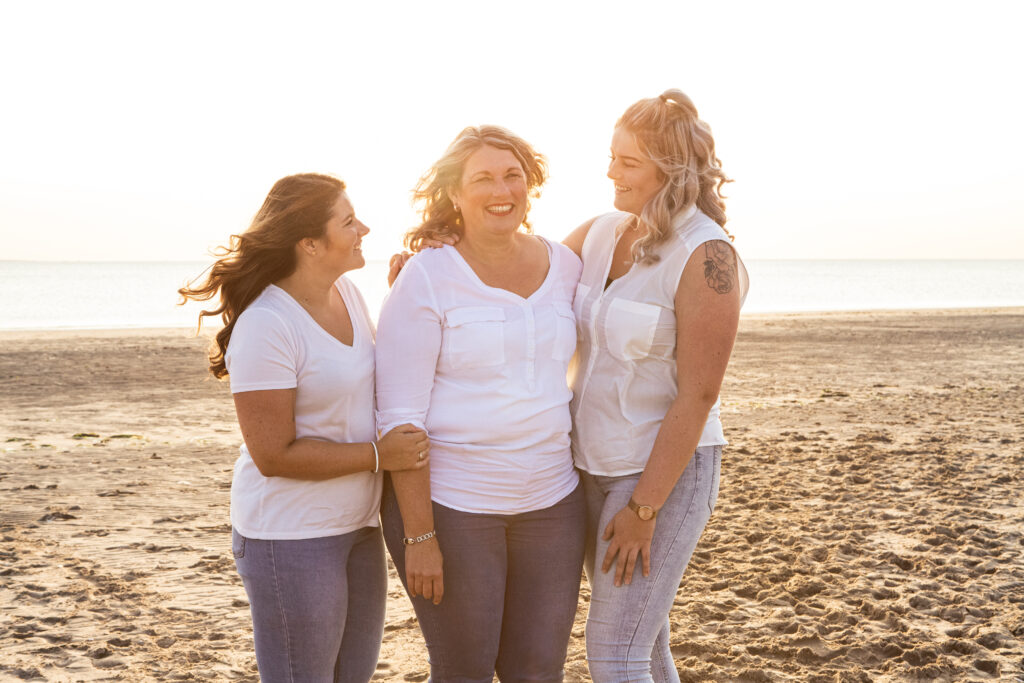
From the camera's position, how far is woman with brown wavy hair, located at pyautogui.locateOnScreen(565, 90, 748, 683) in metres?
2.66

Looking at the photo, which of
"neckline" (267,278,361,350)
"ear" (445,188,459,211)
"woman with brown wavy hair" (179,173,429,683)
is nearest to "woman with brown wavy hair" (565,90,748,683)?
"ear" (445,188,459,211)

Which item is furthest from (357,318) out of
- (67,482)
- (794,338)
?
(794,338)

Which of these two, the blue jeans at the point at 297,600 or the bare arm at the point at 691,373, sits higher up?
the bare arm at the point at 691,373

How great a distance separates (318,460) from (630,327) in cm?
106

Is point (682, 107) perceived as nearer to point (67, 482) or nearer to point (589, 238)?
point (589, 238)

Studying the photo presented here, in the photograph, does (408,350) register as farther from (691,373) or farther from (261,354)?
(691,373)

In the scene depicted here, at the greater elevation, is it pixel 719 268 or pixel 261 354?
pixel 719 268

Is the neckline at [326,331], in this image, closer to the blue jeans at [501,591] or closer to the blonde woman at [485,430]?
the blonde woman at [485,430]

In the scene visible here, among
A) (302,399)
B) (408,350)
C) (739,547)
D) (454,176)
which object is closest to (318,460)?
(302,399)

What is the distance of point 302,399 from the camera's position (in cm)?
267

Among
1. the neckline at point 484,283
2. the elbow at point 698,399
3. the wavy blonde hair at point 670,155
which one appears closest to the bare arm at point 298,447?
the neckline at point 484,283

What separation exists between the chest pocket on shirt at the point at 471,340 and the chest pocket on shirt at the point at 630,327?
363mm

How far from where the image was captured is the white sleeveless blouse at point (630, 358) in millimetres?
2703

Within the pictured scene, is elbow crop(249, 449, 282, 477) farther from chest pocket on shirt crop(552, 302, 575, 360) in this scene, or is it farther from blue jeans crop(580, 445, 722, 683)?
blue jeans crop(580, 445, 722, 683)
